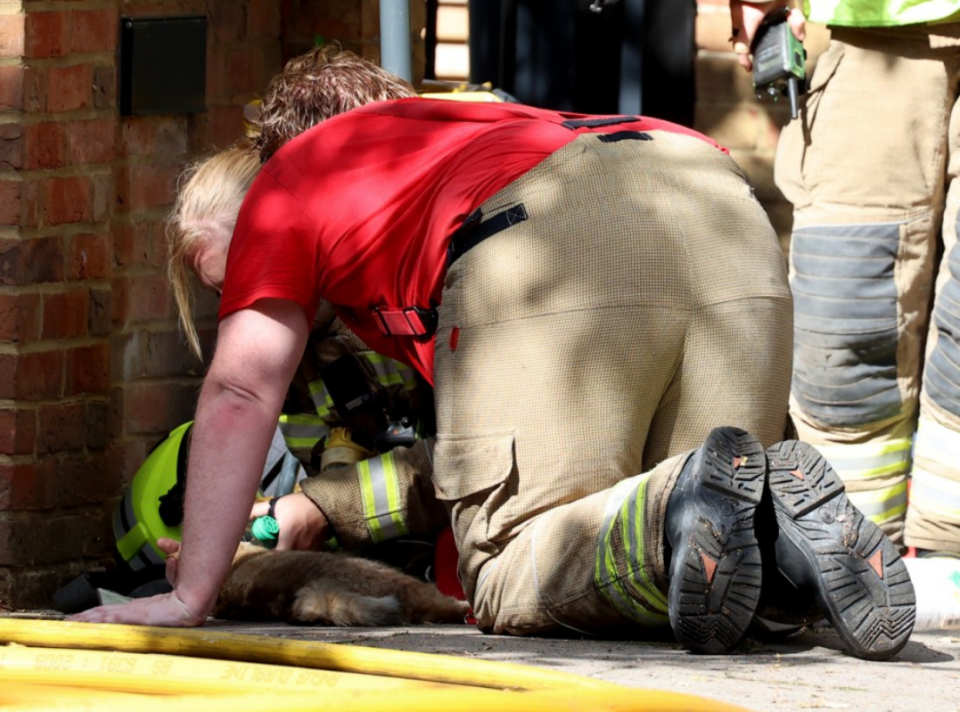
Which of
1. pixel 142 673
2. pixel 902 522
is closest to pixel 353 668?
pixel 142 673

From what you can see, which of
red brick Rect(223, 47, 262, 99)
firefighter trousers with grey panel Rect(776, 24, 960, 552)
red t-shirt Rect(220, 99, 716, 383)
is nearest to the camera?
red t-shirt Rect(220, 99, 716, 383)

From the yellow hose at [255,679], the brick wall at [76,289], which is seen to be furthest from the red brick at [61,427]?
the yellow hose at [255,679]

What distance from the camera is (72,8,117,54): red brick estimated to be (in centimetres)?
411

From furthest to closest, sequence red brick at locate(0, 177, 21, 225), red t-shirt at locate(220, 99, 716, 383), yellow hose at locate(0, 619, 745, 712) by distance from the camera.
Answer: red brick at locate(0, 177, 21, 225) < red t-shirt at locate(220, 99, 716, 383) < yellow hose at locate(0, 619, 745, 712)

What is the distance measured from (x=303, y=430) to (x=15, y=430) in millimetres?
729

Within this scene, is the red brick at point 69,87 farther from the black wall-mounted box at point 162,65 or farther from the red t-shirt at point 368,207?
the red t-shirt at point 368,207

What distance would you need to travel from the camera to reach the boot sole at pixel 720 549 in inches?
108

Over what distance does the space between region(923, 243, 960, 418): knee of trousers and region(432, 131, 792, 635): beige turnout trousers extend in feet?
4.24

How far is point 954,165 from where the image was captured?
15.3 feet

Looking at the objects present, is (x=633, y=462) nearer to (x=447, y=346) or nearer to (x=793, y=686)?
(x=447, y=346)

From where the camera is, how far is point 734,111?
5559 mm

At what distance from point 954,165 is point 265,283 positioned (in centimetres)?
234

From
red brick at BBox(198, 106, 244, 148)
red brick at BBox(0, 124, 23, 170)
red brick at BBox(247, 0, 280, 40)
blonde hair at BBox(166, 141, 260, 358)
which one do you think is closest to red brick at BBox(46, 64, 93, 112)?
red brick at BBox(0, 124, 23, 170)

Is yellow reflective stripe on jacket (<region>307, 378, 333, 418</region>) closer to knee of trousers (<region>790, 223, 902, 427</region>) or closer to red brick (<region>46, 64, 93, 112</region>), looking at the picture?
red brick (<region>46, 64, 93, 112</region>)
